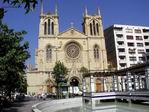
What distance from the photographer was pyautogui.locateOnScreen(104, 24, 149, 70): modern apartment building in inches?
2928

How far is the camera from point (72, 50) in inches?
2667

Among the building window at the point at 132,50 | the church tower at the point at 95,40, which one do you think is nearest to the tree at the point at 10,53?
the church tower at the point at 95,40

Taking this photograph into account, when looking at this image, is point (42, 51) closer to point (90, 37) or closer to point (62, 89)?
point (90, 37)

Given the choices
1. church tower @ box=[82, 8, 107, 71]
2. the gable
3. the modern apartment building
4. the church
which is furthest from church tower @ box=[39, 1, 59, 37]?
the modern apartment building

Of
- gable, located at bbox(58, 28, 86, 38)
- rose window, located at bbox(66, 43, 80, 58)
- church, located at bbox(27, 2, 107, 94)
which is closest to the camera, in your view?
church, located at bbox(27, 2, 107, 94)

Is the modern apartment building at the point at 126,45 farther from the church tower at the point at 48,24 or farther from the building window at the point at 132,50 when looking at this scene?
the church tower at the point at 48,24

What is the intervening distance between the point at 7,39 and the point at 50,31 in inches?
1711

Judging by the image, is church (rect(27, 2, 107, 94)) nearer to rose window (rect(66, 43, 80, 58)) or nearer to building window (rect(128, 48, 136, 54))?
rose window (rect(66, 43, 80, 58))

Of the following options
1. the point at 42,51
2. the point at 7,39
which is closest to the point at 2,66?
the point at 7,39

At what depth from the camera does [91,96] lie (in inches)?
1359

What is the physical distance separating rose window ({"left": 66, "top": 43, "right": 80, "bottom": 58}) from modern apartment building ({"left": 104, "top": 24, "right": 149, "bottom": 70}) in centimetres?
1233

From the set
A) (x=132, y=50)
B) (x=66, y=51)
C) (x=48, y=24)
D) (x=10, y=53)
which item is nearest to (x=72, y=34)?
(x=66, y=51)

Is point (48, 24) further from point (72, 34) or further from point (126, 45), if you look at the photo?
point (126, 45)

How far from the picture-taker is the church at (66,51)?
64562mm
